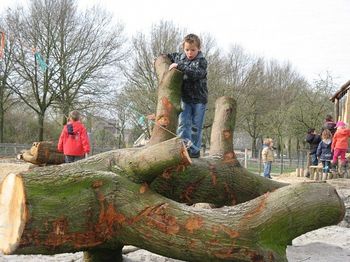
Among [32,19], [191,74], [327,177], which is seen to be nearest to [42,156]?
[327,177]

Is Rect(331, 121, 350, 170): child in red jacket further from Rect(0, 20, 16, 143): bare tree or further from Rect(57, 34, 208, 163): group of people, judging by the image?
Rect(0, 20, 16, 143): bare tree

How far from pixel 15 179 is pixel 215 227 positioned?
1262mm

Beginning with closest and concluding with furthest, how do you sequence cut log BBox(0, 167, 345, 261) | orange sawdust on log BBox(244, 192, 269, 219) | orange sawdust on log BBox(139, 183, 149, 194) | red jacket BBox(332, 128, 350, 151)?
cut log BBox(0, 167, 345, 261)
orange sawdust on log BBox(244, 192, 269, 219)
orange sawdust on log BBox(139, 183, 149, 194)
red jacket BBox(332, 128, 350, 151)

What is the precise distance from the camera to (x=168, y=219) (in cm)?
312

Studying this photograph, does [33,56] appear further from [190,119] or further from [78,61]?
[190,119]

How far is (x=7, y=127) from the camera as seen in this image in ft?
106

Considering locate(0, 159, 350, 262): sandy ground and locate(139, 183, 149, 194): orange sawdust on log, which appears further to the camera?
locate(0, 159, 350, 262): sandy ground

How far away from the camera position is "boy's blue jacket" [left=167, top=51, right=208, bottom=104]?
467 cm

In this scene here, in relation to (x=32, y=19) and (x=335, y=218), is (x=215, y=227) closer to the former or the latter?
(x=335, y=218)

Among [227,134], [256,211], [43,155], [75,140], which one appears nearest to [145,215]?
[256,211]

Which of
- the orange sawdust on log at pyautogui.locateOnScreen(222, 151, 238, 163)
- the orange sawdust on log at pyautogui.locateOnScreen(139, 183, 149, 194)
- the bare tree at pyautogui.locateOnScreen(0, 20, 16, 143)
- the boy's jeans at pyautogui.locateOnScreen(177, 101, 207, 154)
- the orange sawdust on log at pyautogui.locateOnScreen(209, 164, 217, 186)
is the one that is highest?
the bare tree at pyautogui.locateOnScreen(0, 20, 16, 143)

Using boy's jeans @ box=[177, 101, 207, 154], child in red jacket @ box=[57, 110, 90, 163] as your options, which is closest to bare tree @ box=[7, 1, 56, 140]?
child in red jacket @ box=[57, 110, 90, 163]

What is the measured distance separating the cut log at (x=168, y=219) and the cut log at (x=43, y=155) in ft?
34.7

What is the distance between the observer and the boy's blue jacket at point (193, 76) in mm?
4672
